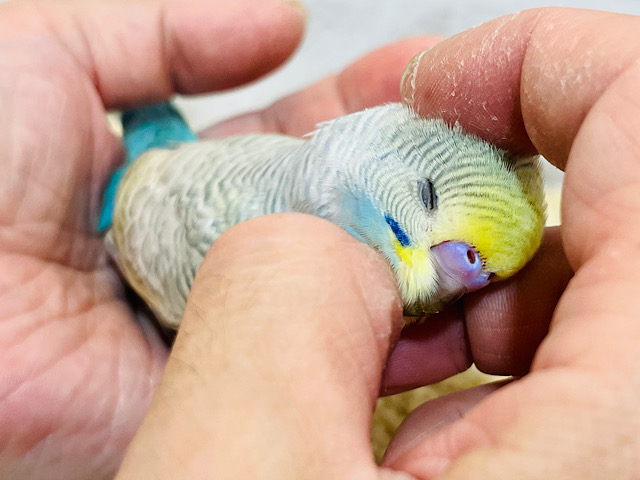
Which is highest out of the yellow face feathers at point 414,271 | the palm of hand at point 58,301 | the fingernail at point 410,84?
the fingernail at point 410,84

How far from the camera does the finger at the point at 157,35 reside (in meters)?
1.18

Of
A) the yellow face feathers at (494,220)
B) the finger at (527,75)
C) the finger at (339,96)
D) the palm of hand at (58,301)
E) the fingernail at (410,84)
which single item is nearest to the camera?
the finger at (527,75)

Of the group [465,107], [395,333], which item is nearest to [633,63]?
[465,107]

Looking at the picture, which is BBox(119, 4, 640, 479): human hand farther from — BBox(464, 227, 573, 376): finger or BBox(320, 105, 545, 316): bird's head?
BBox(464, 227, 573, 376): finger

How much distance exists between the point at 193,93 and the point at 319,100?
1.00 feet

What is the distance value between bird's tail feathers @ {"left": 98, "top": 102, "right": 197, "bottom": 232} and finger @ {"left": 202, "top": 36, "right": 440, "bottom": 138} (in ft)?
0.59

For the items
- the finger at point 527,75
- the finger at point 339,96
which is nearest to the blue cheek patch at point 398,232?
the finger at point 527,75

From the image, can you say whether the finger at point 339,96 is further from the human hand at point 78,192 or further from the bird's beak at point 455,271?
the bird's beak at point 455,271

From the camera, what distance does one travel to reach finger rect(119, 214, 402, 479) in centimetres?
48

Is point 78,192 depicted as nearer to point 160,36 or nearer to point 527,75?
point 160,36

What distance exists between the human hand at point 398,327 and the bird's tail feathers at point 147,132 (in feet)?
2.22

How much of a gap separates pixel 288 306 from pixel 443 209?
26cm

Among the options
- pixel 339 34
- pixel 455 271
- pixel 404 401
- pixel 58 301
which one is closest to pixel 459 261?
pixel 455 271

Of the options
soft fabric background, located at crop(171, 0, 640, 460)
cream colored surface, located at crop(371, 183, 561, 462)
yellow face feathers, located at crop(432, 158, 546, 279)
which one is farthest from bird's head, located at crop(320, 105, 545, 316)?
soft fabric background, located at crop(171, 0, 640, 460)
